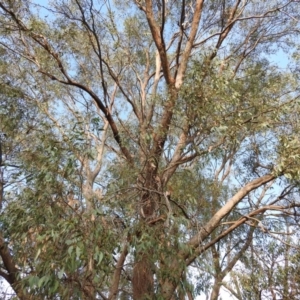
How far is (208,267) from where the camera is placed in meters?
3.37

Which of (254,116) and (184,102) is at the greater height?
(254,116)

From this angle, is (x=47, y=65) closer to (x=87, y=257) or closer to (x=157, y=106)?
(x=157, y=106)

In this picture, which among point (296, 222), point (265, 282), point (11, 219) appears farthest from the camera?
point (265, 282)

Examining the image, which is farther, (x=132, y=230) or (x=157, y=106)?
(x=157, y=106)

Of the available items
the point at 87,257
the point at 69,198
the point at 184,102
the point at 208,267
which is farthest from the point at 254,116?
the point at 87,257


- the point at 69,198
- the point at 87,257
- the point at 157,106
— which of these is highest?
the point at 157,106

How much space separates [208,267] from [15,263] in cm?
181

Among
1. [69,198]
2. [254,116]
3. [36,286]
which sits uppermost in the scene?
[254,116]

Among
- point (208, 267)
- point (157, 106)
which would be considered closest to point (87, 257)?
point (208, 267)

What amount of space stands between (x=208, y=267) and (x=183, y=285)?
255 millimetres

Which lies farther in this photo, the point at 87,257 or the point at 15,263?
the point at 15,263

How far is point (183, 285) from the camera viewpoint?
329 centimetres

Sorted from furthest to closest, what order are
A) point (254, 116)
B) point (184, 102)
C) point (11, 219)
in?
1. point (254, 116)
2. point (184, 102)
3. point (11, 219)

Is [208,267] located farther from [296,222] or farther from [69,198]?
[296,222]
